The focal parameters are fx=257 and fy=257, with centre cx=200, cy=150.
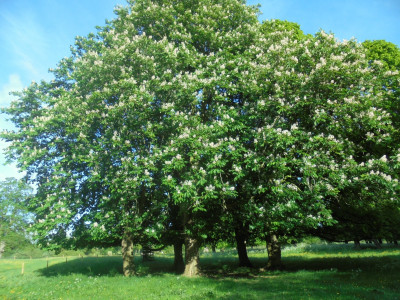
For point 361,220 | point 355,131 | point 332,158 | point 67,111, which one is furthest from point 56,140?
point 361,220

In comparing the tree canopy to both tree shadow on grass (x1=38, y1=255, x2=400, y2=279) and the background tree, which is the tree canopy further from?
the background tree

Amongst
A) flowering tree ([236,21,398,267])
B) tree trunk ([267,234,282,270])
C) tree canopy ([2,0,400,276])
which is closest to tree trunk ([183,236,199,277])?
tree canopy ([2,0,400,276])

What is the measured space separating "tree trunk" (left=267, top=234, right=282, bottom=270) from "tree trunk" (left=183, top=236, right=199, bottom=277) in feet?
21.5

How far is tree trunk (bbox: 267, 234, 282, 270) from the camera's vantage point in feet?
68.5

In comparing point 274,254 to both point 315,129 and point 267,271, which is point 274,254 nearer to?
point 267,271

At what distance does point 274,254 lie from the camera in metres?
21.4

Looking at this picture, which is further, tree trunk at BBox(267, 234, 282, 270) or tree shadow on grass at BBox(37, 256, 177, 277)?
tree shadow on grass at BBox(37, 256, 177, 277)

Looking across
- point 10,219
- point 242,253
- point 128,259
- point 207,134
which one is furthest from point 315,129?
point 10,219

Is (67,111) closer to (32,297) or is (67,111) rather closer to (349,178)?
(32,297)

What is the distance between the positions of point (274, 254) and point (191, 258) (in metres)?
7.40

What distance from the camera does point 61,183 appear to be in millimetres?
19766

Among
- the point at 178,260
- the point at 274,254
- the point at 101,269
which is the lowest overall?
the point at 101,269

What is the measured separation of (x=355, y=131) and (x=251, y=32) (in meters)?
10.8

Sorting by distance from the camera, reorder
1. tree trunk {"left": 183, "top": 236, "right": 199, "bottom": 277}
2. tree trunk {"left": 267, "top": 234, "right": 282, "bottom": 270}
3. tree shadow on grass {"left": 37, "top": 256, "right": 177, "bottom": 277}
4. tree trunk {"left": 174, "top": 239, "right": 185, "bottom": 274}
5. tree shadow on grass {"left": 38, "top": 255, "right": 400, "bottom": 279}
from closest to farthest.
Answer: tree trunk {"left": 183, "top": 236, "right": 199, "bottom": 277}
tree shadow on grass {"left": 38, "top": 255, "right": 400, "bottom": 279}
tree trunk {"left": 267, "top": 234, "right": 282, "bottom": 270}
tree shadow on grass {"left": 37, "top": 256, "right": 177, "bottom": 277}
tree trunk {"left": 174, "top": 239, "right": 185, "bottom": 274}
